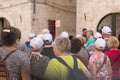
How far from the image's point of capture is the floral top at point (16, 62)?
3.97 metres

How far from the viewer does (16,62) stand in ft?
13.1

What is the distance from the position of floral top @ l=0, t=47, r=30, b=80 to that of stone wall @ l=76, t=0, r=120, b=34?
11.6 meters

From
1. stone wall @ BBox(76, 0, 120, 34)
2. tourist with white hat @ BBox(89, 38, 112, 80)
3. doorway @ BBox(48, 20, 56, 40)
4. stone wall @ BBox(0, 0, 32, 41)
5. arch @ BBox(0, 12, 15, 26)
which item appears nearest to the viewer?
tourist with white hat @ BBox(89, 38, 112, 80)

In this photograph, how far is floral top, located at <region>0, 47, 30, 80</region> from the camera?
13.0 feet

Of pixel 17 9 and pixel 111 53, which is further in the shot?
pixel 17 9

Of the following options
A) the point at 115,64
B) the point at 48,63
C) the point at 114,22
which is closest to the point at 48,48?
the point at 115,64

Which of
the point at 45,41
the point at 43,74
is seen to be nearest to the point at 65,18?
the point at 45,41

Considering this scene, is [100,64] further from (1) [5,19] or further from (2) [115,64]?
(1) [5,19]

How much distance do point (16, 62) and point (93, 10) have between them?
12064mm

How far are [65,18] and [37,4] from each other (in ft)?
7.16

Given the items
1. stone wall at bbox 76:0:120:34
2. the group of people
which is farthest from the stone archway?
the group of people

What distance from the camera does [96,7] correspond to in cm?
1568

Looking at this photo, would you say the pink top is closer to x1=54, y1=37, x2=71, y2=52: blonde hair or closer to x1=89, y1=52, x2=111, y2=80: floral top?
x1=89, y1=52, x2=111, y2=80: floral top

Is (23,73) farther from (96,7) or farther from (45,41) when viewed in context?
(96,7)
